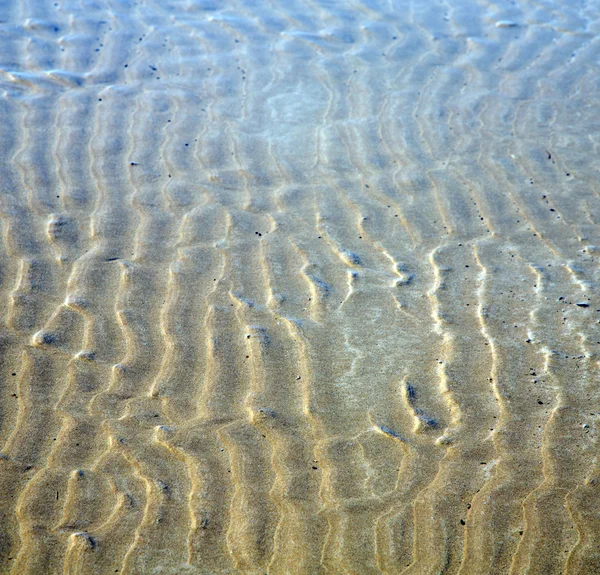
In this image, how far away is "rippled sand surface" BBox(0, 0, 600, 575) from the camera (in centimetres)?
232

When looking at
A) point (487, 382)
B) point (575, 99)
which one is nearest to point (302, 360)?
point (487, 382)

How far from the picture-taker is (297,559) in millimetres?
2197

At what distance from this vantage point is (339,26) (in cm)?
670

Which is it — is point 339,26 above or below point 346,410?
above

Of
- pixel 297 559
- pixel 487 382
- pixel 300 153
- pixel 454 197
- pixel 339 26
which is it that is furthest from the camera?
pixel 339 26

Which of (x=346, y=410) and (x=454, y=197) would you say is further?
(x=454, y=197)

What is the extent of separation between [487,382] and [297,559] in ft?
3.90

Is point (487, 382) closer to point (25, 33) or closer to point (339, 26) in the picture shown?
point (339, 26)

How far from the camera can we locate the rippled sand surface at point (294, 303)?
7.62ft

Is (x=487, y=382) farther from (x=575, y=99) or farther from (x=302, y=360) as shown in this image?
(x=575, y=99)

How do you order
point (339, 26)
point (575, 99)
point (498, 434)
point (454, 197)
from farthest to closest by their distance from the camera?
point (339, 26) → point (575, 99) → point (454, 197) → point (498, 434)

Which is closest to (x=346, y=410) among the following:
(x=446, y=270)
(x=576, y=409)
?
(x=576, y=409)

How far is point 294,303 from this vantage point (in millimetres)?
3428

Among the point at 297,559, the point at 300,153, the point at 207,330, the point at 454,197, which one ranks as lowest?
the point at 297,559
